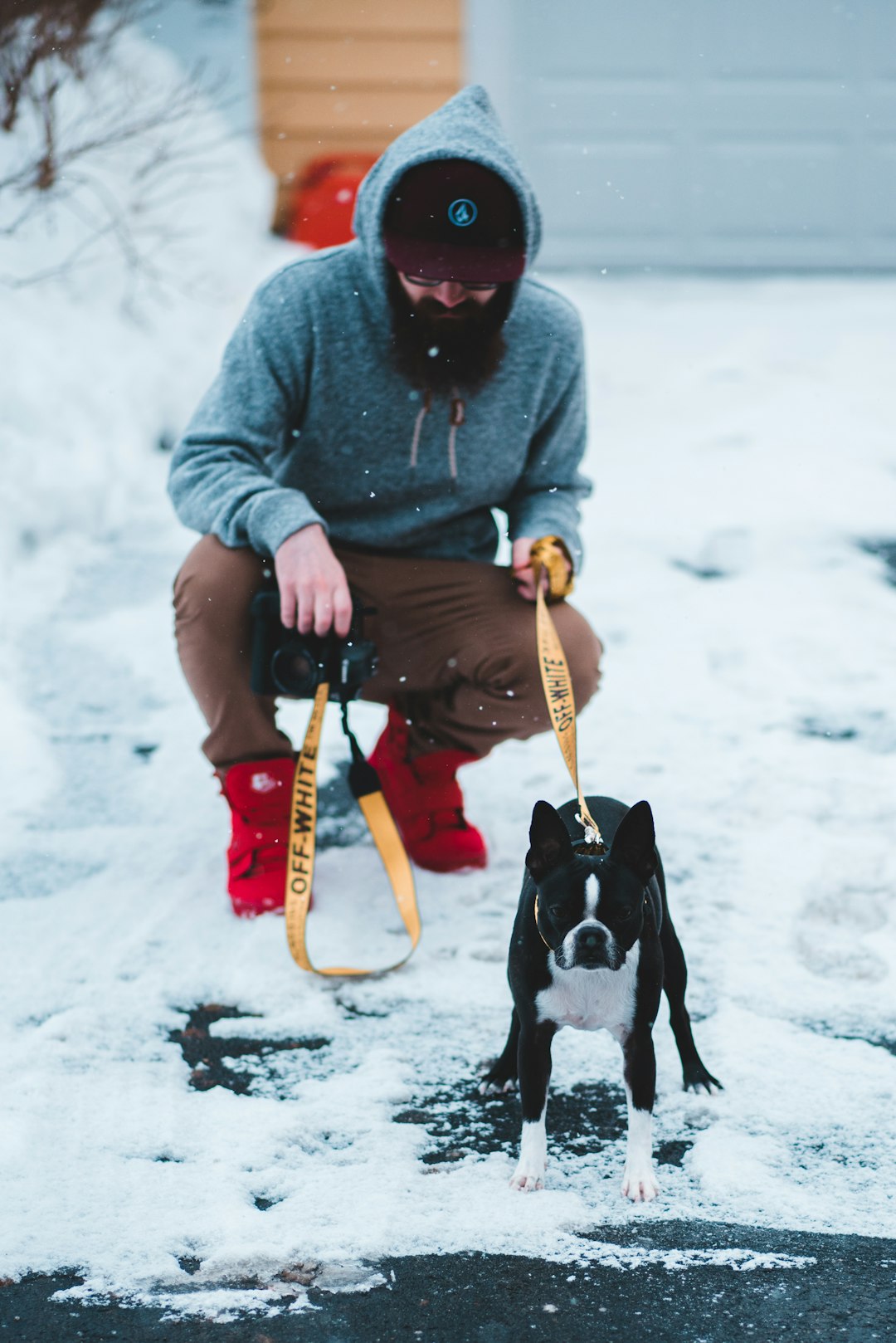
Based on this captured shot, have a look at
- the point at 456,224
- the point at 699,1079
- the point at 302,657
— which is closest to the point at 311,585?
the point at 302,657

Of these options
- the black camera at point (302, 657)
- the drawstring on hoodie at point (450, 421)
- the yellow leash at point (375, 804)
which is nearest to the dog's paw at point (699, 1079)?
the yellow leash at point (375, 804)

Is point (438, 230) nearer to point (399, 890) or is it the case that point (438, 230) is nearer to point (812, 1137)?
point (399, 890)

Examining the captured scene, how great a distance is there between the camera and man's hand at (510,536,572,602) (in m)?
2.69

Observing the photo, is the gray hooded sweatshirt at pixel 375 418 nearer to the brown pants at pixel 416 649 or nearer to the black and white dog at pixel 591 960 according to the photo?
the brown pants at pixel 416 649

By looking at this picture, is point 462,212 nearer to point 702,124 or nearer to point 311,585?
point 311,585

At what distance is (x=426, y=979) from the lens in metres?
2.38

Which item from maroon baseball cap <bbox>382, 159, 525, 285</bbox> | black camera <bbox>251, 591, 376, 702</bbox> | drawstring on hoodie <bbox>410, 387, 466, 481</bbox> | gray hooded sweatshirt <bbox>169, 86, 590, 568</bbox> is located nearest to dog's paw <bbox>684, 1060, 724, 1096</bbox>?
black camera <bbox>251, 591, 376, 702</bbox>

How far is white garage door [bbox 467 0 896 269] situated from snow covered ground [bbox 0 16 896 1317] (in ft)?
13.2

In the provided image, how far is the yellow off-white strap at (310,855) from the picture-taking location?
2.43 meters

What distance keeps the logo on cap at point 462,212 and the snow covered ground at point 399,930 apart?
1285 millimetres

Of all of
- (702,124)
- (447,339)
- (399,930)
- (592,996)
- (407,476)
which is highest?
(702,124)

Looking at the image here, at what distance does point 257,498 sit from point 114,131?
456 centimetres

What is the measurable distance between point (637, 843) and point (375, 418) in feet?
4.29

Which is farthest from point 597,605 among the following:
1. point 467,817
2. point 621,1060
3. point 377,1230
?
point 377,1230
